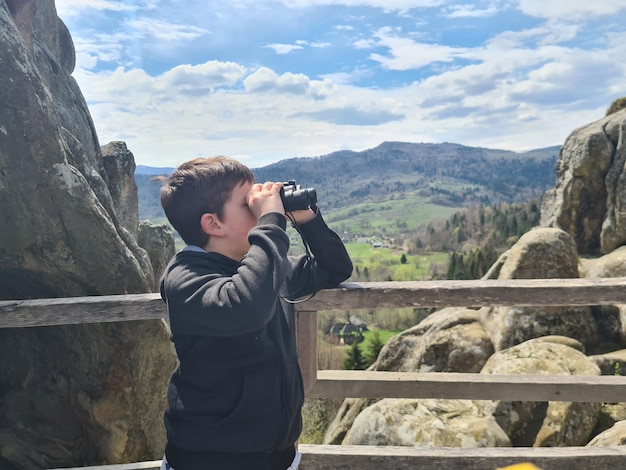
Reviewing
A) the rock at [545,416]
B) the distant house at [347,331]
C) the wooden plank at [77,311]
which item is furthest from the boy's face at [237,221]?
the distant house at [347,331]

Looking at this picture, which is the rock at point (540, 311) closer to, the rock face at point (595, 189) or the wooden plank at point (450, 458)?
the rock face at point (595, 189)

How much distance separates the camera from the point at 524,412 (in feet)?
18.0

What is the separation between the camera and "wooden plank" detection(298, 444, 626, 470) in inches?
125

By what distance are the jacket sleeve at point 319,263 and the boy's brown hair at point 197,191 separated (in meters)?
0.65

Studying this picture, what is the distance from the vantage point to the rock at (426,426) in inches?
167

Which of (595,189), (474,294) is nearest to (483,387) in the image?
(474,294)

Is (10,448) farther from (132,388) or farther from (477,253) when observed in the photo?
(477,253)

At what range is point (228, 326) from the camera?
6.20ft

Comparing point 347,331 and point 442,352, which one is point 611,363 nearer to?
point 442,352

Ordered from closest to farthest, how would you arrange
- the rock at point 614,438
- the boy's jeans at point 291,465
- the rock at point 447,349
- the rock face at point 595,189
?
1. the boy's jeans at point 291,465
2. the rock at point 614,438
3. the rock at point 447,349
4. the rock face at point 595,189

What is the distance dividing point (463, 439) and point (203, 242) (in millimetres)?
3142

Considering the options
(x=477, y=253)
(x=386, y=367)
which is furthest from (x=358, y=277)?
(x=386, y=367)

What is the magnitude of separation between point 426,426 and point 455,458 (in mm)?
1157

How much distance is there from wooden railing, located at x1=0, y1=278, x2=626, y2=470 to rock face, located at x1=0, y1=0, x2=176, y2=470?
1.49 meters
